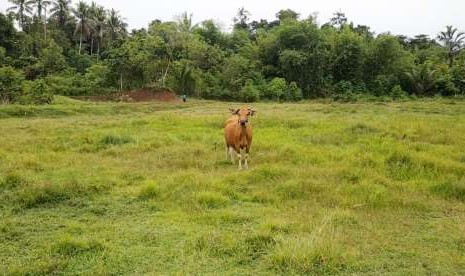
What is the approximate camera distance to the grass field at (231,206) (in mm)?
5746

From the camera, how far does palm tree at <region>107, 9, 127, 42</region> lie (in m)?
56.1

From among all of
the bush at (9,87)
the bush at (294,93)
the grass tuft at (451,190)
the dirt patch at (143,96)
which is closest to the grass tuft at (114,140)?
the grass tuft at (451,190)

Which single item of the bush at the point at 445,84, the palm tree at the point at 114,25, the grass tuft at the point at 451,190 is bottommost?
the grass tuft at the point at 451,190

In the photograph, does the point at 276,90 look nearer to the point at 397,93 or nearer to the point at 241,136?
the point at 397,93

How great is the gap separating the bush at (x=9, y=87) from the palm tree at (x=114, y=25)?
90.2 feet

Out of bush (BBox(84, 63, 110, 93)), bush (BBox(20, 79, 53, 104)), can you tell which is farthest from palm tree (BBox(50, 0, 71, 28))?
bush (BBox(20, 79, 53, 104))

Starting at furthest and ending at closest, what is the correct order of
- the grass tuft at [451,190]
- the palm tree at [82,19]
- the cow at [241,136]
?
the palm tree at [82,19]
the cow at [241,136]
the grass tuft at [451,190]

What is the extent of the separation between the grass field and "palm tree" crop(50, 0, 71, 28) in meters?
44.2

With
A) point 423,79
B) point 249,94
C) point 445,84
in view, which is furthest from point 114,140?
point 445,84

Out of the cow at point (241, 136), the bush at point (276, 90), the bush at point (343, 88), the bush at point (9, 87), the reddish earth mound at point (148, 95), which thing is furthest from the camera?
the bush at point (343, 88)

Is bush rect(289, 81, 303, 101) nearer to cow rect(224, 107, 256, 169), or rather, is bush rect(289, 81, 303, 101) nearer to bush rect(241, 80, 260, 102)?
bush rect(241, 80, 260, 102)

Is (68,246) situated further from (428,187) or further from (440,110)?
(440,110)

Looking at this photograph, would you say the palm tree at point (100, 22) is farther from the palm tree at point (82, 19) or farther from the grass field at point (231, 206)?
the grass field at point (231, 206)

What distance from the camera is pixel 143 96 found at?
122 feet
